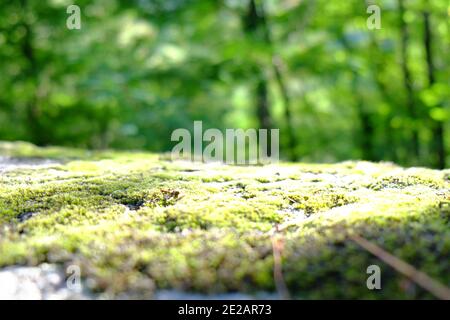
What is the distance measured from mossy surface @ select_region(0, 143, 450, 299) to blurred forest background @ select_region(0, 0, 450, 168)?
591cm

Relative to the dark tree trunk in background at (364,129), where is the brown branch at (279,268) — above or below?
below

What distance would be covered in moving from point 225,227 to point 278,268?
1.84ft

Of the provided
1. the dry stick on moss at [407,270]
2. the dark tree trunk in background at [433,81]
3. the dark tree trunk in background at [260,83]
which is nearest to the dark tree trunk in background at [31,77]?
the dark tree trunk in background at [260,83]

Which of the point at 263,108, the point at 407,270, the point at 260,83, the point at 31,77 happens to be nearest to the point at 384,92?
the point at 263,108

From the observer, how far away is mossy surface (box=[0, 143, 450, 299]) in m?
2.22

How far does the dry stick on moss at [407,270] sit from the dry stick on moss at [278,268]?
39cm

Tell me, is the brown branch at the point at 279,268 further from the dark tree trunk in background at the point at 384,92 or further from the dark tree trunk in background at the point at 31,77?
the dark tree trunk in background at the point at 384,92

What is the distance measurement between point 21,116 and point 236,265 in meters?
11.2

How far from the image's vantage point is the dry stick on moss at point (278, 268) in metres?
2.17

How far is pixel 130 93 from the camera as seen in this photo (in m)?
10.3

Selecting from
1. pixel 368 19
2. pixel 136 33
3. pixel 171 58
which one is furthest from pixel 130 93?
pixel 368 19

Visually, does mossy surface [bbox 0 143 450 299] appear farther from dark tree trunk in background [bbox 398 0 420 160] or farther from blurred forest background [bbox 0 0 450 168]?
dark tree trunk in background [bbox 398 0 420 160]

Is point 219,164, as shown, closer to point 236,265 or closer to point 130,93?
point 236,265

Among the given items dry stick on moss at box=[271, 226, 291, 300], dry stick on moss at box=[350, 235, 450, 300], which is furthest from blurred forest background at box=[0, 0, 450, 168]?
dry stick on moss at box=[350, 235, 450, 300]
